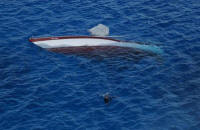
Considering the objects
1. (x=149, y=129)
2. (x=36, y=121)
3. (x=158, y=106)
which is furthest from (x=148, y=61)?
(x=36, y=121)

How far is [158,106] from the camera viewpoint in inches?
1769

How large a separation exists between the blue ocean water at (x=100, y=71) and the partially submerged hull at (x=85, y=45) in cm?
120

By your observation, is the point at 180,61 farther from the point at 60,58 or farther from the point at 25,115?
the point at 25,115

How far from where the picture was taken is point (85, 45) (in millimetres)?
54844

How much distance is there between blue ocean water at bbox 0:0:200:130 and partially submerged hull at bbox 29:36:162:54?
120 cm

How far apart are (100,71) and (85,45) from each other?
19.6ft

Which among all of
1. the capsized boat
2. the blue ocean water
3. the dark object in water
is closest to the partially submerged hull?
the capsized boat

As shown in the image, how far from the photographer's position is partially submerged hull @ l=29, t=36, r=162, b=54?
53906 mm

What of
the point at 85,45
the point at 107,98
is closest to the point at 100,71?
the point at 107,98

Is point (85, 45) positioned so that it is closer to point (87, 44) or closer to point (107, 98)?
point (87, 44)

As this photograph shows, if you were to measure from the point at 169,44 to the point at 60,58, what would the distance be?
15.4m

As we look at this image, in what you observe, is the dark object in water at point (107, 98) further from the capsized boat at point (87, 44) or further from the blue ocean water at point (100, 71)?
the capsized boat at point (87, 44)

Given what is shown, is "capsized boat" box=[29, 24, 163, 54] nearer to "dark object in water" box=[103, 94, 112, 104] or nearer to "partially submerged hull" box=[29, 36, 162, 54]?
"partially submerged hull" box=[29, 36, 162, 54]

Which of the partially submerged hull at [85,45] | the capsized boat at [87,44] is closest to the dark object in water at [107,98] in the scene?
the partially submerged hull at [85,45]
